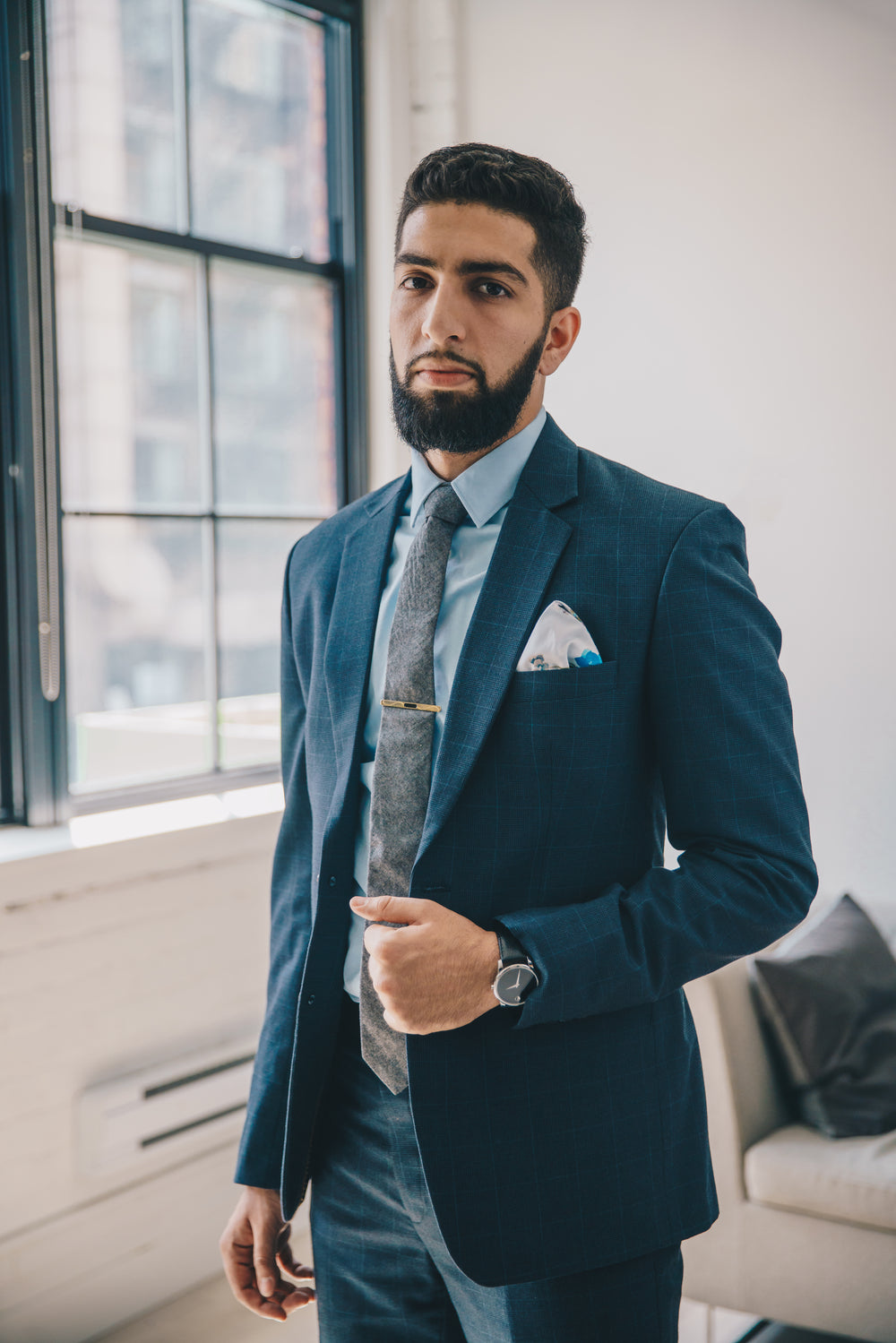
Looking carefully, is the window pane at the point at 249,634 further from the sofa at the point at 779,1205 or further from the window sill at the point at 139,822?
the sofa at the point at 779,1205

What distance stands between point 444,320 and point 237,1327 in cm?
207

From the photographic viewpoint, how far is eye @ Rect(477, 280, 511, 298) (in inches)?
42.1

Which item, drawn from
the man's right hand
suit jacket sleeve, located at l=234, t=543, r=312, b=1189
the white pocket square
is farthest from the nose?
the man's right hand

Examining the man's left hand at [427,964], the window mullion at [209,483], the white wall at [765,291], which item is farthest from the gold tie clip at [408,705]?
the white wall at [765,291]

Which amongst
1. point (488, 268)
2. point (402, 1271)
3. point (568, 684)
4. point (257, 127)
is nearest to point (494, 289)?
point (488, 268)

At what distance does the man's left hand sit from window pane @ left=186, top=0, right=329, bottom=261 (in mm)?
2146

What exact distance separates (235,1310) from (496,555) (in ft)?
6.39

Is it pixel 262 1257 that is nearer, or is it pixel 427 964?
pixel 427 964

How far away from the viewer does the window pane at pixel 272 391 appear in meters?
2.61

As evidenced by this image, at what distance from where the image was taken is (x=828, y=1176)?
192 centimetres

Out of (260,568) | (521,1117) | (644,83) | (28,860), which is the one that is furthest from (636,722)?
(644,83)

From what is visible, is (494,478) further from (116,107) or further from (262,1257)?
(116,107)

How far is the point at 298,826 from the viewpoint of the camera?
1263mm

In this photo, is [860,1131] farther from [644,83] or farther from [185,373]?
[644,83]
